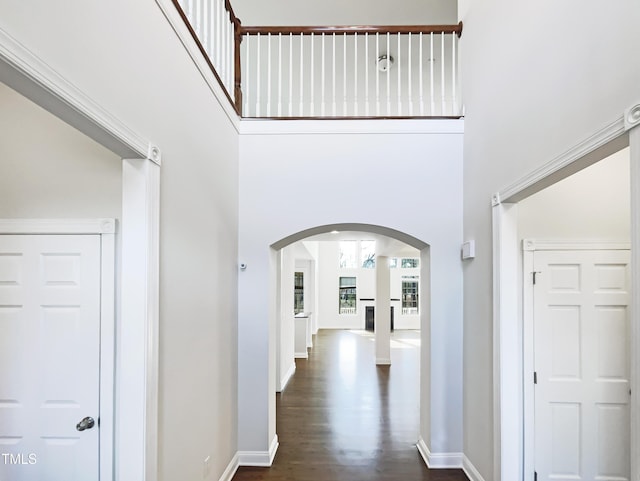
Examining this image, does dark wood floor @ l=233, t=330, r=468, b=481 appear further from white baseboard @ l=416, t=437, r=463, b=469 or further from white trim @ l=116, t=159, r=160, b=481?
white trim @ l=116, t=159, r=160, b=481

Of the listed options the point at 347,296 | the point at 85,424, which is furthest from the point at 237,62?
the point at 347,296

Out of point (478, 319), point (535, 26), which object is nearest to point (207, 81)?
point (535, 26)

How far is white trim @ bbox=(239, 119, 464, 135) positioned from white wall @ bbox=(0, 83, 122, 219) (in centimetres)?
173

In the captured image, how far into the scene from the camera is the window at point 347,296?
15141 mm

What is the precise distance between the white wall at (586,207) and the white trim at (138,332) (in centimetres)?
249

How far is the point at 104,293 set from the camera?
1977 millimetres

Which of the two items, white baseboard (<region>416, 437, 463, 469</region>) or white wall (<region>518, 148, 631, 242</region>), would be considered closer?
white wall (<region>518, 148, 631, 242</region>)

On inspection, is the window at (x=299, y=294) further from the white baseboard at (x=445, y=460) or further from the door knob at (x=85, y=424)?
the door knob at (x=85, y=424)

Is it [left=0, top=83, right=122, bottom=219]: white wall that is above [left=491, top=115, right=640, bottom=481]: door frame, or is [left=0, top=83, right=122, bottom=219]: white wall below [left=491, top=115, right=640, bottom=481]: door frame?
A: above

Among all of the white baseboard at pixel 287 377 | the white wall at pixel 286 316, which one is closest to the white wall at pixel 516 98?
the white baseboard at pixel 287 377

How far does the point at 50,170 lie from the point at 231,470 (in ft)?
8.95

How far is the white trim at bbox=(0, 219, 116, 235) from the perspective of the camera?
1996 mm

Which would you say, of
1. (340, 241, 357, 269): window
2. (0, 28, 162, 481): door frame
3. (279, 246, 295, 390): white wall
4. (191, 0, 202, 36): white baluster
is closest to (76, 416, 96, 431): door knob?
(0, 28, 162, 481): door frame

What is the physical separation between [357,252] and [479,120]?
1237 centimetres
